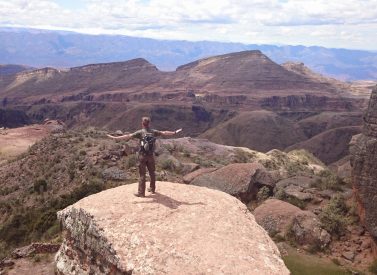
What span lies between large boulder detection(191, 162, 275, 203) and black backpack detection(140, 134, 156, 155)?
1203 cm

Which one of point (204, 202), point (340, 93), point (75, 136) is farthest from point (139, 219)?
point (340, 93)

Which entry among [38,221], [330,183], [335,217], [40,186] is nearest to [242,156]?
[330,183]

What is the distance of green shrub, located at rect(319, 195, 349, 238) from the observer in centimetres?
2286

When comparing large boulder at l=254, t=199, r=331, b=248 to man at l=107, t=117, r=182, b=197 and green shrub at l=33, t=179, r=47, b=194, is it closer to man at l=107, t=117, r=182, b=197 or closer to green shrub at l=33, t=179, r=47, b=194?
man at l=107, t=117, r=182, b=197

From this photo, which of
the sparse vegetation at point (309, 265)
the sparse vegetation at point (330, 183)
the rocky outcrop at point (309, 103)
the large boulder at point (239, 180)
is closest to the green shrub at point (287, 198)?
the large boulder at point (239, 180)

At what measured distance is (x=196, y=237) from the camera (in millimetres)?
12906

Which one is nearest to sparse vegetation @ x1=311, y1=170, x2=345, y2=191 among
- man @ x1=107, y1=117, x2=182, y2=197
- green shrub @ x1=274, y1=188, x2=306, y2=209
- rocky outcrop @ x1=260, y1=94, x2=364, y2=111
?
green shrub @ x1=274, y1=188, x2=306, y2=209

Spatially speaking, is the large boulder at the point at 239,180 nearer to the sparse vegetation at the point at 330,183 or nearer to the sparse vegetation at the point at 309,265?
the sparse vegetation at the point at 330,183

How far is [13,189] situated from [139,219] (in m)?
26.5

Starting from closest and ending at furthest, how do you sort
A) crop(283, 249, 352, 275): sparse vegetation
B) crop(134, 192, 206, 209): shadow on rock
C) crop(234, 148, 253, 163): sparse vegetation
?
crop(134, 192, 206, 209): shadow on rock, crop(283, 249, 352, 275): sparse vegetation, crop(234, 148, 253, 163): sparse vegetation

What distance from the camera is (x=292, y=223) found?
900 inches

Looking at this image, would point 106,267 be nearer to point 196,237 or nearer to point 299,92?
point 196,237

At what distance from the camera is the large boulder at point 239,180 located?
27078 millimetres

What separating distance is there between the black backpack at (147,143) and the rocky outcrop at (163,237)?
1626 millimetres
